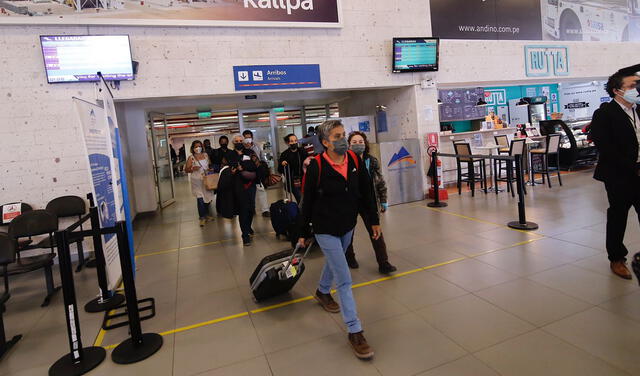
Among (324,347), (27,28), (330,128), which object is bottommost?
(324,347)

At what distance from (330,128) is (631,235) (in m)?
4.14

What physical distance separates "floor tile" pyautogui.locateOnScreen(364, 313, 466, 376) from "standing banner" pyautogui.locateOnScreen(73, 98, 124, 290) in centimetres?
244

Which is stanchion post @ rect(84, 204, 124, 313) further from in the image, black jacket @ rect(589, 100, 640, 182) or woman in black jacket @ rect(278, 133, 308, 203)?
black jacket @ rect(589, 100, 640, 182)

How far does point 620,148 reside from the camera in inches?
120

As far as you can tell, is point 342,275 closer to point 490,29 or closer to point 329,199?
point 329,199

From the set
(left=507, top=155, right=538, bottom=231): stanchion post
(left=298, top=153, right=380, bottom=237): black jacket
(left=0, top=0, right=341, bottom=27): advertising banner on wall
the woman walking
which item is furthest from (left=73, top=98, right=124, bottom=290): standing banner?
(left=507, top=155, right=538, bottom=231): stanchion post

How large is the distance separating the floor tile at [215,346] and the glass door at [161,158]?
6.96 meters

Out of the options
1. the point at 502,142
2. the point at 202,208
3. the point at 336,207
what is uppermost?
the point at 502,142

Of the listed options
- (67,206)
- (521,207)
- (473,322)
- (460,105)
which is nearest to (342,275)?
(473,322)

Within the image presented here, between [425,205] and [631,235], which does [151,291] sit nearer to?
[425,205]

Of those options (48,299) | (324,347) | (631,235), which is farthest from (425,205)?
(48,299)

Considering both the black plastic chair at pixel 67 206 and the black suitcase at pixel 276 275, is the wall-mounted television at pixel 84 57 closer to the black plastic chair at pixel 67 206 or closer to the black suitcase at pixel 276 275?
the black plastic chair at pixel 67 206

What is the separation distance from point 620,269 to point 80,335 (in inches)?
175

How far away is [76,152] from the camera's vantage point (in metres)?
5.45
